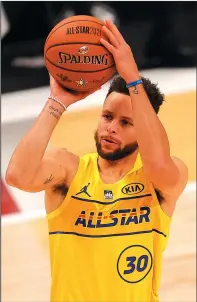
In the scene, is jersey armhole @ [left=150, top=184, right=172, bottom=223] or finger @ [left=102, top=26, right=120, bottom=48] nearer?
finger @ [left=102, top=26, right=120, bottom=48]

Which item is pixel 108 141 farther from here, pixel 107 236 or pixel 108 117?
pixel 107 236

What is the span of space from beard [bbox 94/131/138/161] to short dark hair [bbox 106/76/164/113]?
0.42 feet

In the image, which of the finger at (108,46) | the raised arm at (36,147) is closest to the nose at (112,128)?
the raised arm at (36,147)

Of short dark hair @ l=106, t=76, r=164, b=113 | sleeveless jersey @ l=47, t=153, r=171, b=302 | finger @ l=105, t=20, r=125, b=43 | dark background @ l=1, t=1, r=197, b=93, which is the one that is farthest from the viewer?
dark background @ l=1, t=1, r=197, b=93

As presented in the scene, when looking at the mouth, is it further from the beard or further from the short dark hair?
the short dark hair

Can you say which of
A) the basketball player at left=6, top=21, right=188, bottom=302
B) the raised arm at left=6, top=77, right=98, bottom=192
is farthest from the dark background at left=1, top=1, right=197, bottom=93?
the raised arm at left=6, top=77, right=98, bottom=192

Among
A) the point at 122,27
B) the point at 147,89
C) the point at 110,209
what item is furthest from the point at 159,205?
the point at 122,27

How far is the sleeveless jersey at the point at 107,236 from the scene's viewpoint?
1.98 m

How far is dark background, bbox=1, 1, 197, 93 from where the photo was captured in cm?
638

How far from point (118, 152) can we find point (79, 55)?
1.02 feet

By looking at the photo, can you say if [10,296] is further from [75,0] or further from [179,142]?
[75,0]

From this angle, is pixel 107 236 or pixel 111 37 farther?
pixel 107 236

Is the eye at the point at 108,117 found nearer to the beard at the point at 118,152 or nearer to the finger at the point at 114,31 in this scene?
the beard at the point at 118,152

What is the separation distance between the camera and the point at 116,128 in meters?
1.91
